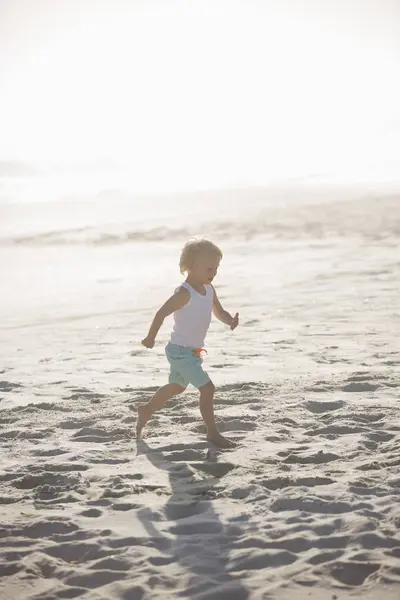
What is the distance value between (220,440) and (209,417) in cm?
18

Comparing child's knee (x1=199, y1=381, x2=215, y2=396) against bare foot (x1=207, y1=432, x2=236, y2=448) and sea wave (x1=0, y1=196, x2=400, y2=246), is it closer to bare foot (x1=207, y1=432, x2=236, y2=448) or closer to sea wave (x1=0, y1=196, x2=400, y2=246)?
bare foot (x1=207, y1=432, x2=236, y2=448)

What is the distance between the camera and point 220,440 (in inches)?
200

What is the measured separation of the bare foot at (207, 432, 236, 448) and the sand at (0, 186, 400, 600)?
72 mm

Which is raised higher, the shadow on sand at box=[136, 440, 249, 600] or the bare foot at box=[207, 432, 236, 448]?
the bare foot at box=[207, 432, 236, 448]

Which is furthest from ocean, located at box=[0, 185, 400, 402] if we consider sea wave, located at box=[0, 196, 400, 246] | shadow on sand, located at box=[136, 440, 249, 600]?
shadow on sand, located at box=[136, 440, 249, 600]

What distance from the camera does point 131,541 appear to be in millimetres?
3736

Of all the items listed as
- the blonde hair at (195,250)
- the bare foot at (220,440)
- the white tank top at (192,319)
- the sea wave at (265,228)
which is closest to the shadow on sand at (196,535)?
the bare foot at (220,440)

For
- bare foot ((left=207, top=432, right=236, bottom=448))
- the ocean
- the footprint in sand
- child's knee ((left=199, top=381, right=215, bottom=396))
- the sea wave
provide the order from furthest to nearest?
the sea wave → the ocean → the footprint in sand → child's knee ((left=199, top=381, right=215, bottom=396)) → bare foot ((left=207, top=432, right=236, bottom=448))

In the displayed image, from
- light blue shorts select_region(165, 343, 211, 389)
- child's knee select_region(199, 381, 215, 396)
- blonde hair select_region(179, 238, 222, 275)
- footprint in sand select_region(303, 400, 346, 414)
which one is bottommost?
footprint in sand select_region(303, 400, 346, 414)

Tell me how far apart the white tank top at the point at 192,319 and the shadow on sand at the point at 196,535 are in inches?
36.8

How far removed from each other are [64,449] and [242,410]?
1464 millimetres

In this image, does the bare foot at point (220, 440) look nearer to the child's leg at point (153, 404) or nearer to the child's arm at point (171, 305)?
the child's leg at point (153, 404)

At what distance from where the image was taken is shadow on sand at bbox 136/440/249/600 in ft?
10.7

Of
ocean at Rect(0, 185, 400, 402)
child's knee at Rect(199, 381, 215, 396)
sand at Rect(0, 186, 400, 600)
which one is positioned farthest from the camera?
ocean at Rect(0, 185, 400, 402)
